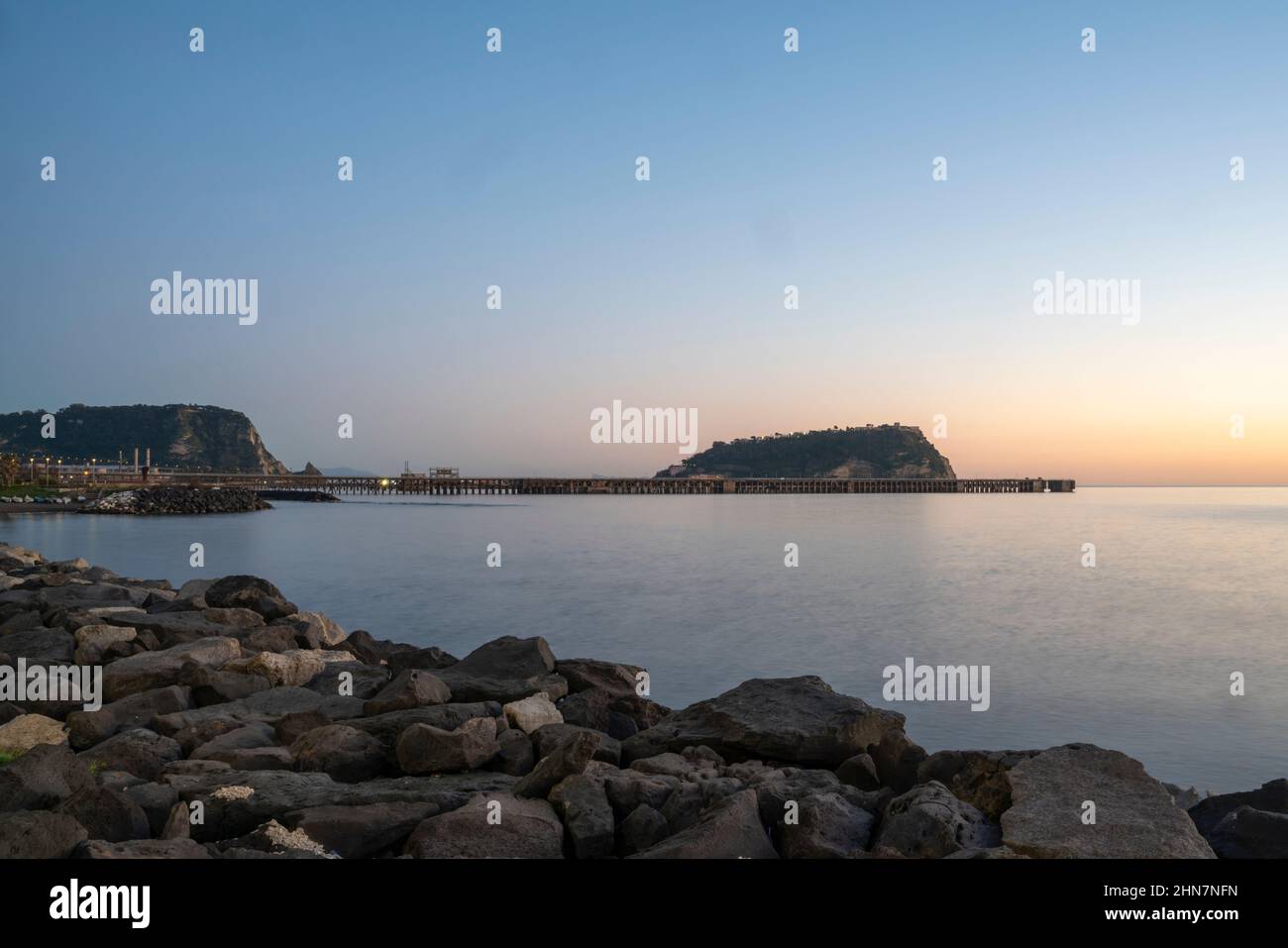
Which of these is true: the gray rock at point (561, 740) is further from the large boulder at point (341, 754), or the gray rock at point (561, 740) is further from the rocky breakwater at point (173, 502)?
the rocky breakwater at point (173, 502)

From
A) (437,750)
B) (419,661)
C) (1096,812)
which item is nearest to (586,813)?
(437,750)

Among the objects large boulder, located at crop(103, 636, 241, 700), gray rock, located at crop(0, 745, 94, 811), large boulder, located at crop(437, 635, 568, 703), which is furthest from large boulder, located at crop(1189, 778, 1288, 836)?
large boulder, located at crop(103, 636, 241, 700)

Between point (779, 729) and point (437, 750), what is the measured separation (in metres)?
3.08

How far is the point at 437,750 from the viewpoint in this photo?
7391 mm

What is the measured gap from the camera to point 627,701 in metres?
10.8

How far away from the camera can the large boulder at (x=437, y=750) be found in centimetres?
738

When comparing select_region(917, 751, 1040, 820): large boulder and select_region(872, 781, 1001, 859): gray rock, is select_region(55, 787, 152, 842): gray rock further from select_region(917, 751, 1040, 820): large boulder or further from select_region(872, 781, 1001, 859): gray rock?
select_region(917, 751, 1040, 820): large boulder

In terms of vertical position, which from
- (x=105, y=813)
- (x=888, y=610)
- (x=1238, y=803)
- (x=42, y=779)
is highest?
(x=42, y=779)

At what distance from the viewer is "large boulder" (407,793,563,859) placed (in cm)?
561

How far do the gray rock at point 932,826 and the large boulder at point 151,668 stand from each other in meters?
7.68

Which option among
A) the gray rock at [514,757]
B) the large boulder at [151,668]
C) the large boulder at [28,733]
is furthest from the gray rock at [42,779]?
the large boulder at [151,668]

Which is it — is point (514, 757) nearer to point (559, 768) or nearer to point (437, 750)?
point (437, 750)

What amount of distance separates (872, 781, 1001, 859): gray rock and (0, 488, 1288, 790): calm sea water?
5.33m
